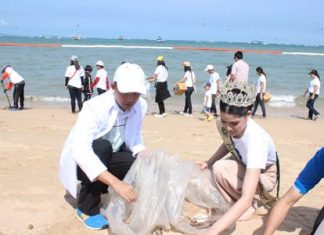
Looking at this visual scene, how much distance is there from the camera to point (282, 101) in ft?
47.9

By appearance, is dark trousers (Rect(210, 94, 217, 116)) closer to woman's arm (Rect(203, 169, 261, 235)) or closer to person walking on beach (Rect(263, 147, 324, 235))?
woman's arm (Rect(203, 169, 261, 235))

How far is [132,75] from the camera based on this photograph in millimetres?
2838

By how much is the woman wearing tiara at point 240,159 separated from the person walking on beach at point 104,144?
58 cm

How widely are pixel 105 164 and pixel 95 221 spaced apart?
406mm

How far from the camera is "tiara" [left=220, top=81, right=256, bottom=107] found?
2.77 m

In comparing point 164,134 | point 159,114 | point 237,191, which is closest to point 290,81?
point 159,114

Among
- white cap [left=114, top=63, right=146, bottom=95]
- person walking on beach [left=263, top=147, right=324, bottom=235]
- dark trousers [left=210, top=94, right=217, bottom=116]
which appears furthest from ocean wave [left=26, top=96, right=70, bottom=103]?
person walking on beach [left=263, top=147, right=324, bottom=235]

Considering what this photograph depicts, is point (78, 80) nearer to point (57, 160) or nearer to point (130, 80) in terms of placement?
point (57, 160)

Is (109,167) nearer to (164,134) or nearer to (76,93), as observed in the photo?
(164,134)

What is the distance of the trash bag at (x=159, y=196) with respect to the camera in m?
2.90

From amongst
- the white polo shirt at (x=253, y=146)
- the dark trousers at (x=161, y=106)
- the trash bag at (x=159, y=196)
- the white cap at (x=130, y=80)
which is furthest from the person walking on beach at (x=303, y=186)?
the dark trousers at (x=161, y=106)

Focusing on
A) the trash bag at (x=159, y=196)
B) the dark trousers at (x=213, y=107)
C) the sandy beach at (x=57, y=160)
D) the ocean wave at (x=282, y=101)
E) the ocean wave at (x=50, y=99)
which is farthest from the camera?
the ocean wave at (x=282, y=101)

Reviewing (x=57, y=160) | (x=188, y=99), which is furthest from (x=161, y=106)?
(x=57, y=160)

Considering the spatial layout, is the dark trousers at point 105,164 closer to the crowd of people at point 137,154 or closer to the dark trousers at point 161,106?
the crowd of people at point 137,154
